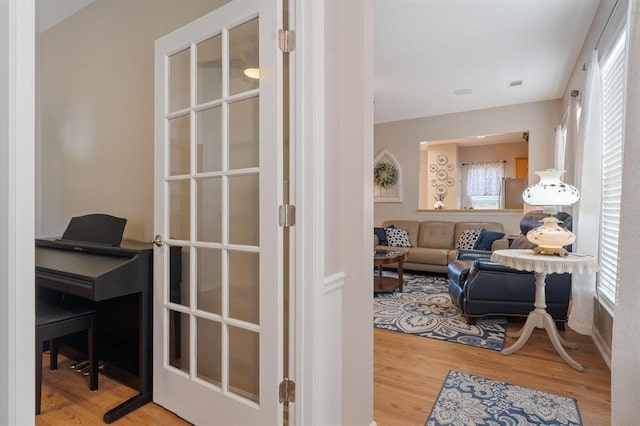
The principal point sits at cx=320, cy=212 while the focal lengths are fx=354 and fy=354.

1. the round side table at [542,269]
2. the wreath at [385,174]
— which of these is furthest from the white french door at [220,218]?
the wreath at [385,174]

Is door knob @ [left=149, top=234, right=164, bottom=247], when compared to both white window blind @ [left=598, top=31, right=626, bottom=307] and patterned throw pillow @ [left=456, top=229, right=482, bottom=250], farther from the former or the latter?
patterned throw pillow @ [left=456, top=229, right=482, bottom=250]

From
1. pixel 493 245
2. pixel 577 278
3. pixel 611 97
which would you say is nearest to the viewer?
pixel 611 97

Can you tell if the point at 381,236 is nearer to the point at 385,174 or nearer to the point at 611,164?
the point at 385,174

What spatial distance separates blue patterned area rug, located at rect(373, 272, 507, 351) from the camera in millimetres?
3066

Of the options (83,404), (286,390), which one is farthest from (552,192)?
(83,404)

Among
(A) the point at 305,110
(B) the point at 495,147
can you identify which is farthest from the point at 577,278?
(B) the point at 495,147

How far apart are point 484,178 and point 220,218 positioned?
8357 mm

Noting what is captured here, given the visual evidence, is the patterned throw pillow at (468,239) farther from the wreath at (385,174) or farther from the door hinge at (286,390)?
the door hinge at (286,390)

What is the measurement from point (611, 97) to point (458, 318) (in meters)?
2.32

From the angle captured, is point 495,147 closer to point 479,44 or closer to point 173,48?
point 479,44

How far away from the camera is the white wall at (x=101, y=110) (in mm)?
2553

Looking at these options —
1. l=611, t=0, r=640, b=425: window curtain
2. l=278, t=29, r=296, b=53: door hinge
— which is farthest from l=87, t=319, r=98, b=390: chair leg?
l=611, t=0, r=640, b=425: window curtain

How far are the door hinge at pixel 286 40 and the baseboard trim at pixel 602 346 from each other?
297 cm

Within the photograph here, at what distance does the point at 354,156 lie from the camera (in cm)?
164
